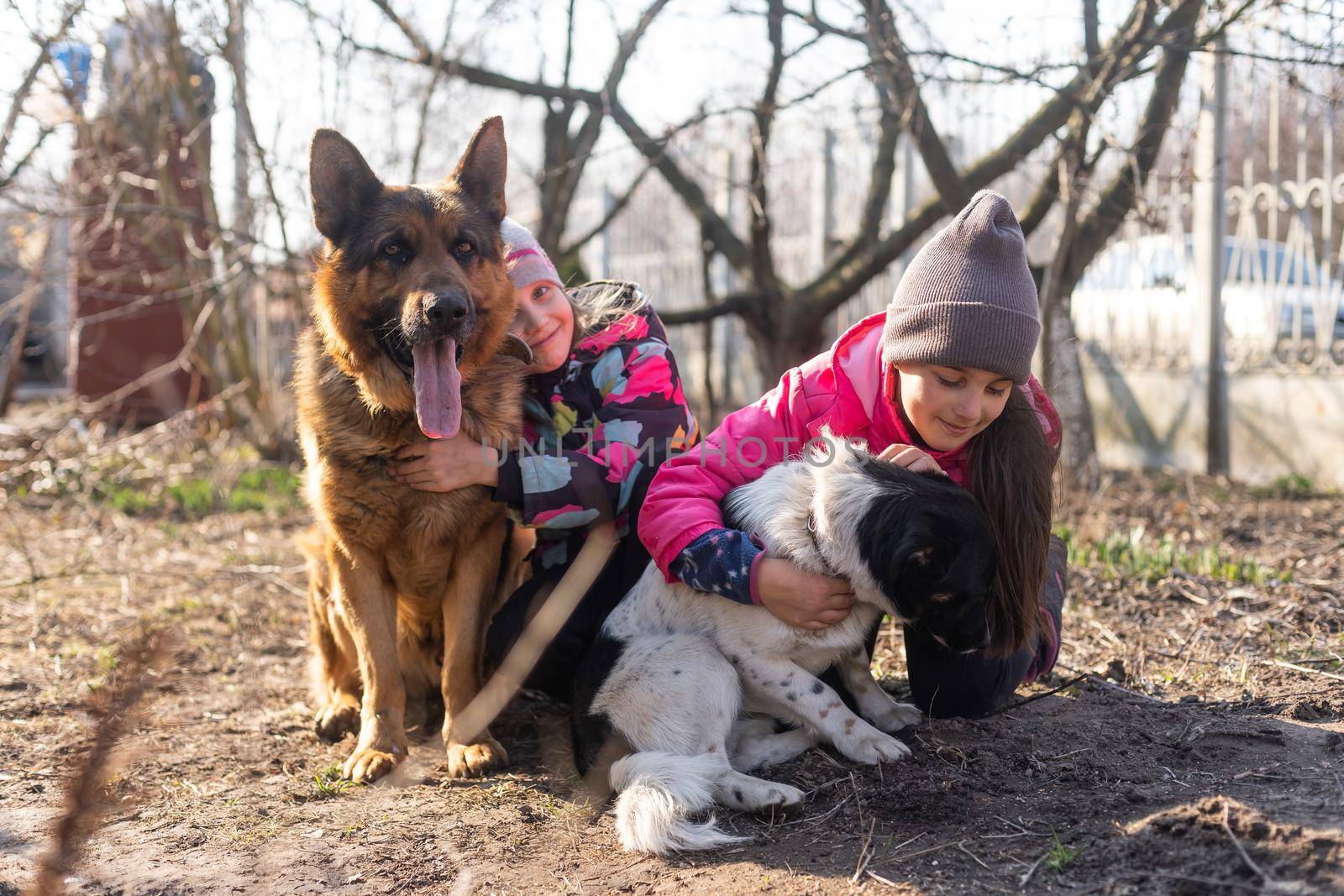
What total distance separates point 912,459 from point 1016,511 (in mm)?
327

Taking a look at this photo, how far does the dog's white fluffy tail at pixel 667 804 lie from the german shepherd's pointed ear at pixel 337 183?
1967 mm

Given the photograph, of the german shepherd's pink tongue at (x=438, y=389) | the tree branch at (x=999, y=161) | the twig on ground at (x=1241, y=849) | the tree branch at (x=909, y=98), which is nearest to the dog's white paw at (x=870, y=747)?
the twig on ground at (x=1241, y=849)

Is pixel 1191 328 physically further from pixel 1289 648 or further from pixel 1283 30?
pixel 1289 648

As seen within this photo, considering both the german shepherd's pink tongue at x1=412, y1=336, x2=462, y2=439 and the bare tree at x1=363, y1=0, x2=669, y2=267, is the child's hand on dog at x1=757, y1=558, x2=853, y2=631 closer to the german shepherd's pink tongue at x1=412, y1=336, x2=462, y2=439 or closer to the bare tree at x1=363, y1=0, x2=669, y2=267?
the german shepherd's pink tongue at x1=412, y1=336, x2=462, y2=439

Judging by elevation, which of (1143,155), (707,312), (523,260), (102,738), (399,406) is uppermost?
(1143,155)

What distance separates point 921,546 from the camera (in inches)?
99.5

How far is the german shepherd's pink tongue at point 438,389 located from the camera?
312 cm

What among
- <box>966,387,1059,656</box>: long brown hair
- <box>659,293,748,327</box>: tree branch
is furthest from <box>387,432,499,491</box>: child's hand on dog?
<box>659,293,748,327</box>: tree branch

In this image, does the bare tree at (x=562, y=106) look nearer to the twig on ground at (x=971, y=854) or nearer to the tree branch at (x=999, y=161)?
the tree branch at (x=999, y=161)

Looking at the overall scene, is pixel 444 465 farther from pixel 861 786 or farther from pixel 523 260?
pixel 861 786

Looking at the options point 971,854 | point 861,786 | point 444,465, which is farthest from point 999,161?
point 971,854

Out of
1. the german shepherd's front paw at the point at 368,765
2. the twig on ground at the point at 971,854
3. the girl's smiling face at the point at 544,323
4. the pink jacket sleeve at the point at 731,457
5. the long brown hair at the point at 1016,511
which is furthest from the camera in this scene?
the girl's smiling face at the point at 544,323

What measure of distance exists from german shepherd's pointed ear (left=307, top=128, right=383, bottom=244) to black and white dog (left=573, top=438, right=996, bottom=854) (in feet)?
5.17

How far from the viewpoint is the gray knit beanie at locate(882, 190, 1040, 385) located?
2.66 meters
